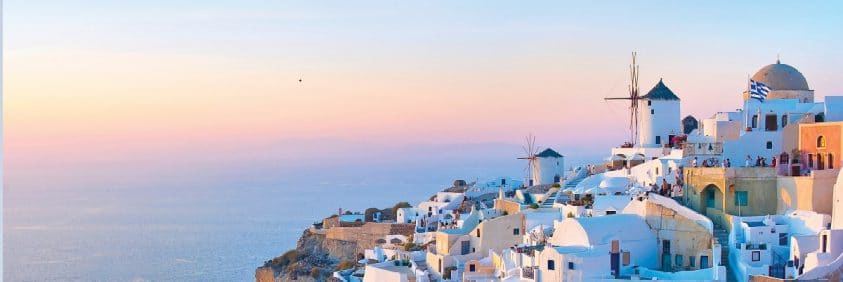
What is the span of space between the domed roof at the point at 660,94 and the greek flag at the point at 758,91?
288 cm

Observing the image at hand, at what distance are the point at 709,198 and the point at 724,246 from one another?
1508 mm

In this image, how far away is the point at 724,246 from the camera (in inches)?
540

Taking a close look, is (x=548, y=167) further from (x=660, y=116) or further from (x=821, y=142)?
(x=821, y=142)

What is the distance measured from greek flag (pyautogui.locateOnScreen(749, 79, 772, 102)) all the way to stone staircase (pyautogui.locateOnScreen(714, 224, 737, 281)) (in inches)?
158

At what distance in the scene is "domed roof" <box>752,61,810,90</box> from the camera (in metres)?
Result: 19.2

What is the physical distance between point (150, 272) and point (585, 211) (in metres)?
27.8

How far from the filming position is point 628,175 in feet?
61.5

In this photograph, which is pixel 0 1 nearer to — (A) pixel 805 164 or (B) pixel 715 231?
(B) pixel 715 231

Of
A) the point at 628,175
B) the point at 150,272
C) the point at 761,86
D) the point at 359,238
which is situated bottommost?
the point at 150,272

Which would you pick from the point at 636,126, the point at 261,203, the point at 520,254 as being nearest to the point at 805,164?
the point at 520,254

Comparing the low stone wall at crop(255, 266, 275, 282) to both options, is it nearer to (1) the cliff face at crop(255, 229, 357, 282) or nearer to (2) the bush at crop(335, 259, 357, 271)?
(1) the cliff face at crop(255, 229, 357, 282)

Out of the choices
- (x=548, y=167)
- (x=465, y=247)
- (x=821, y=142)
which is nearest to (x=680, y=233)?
(x=821, y=142)

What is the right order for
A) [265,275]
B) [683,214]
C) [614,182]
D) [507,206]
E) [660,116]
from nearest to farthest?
[683,214] < [614,182] < [507,206] < [660,116] < [265,275]

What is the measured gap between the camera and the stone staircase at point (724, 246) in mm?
13273
